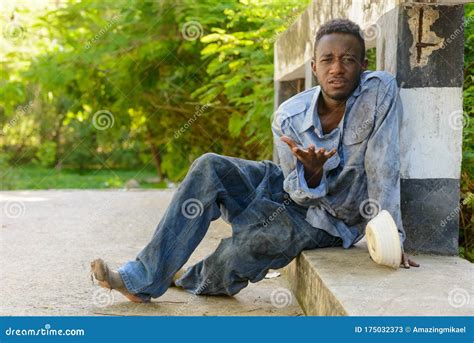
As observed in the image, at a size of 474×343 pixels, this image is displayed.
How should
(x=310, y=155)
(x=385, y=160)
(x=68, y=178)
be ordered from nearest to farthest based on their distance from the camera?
(x=310, y=155), (x=385, y=160), (x=68, y=178)

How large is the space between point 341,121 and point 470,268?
3.11 feet

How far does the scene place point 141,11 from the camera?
10.2 meters

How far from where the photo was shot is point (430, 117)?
3846 millimetres

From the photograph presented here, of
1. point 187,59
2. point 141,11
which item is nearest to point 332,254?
point 141,11

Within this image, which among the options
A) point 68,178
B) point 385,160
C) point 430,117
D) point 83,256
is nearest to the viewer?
point 385,160

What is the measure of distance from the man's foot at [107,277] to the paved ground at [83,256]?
0.10 metres

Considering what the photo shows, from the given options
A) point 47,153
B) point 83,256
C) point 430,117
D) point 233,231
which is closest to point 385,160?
point 430,117

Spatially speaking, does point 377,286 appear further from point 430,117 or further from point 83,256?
point 83,256

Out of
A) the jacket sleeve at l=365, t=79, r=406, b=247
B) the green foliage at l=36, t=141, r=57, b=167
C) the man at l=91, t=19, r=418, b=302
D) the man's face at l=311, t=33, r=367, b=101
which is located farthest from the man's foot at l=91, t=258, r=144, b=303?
the green foliage at l=36, t=141, r=57, b=167

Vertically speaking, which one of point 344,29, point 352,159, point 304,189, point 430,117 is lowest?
point 304,189

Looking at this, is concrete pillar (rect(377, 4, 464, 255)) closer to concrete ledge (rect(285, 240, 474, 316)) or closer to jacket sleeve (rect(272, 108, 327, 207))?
concrete ledge (rect(285, 240, 474, 316))

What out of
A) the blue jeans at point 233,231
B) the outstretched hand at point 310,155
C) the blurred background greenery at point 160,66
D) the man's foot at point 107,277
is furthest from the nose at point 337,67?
the blurred background greenery at point 160,66

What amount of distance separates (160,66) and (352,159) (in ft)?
26.1

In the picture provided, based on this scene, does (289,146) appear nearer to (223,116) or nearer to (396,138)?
(396,138)
